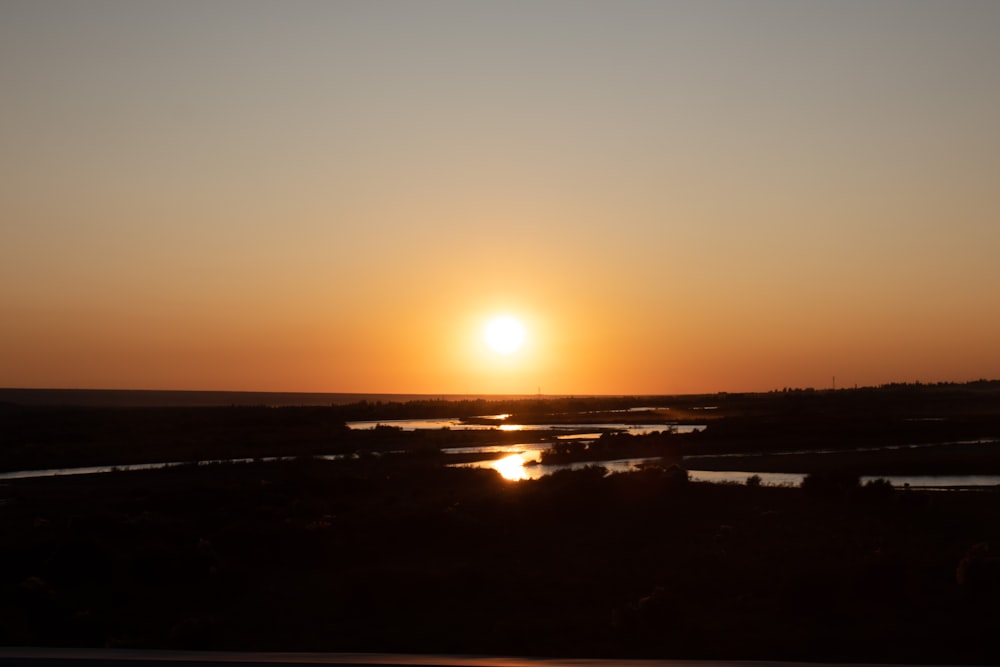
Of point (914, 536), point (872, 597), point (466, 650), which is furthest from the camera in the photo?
point (914, 536)

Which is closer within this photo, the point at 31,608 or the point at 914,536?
the point at 31,608

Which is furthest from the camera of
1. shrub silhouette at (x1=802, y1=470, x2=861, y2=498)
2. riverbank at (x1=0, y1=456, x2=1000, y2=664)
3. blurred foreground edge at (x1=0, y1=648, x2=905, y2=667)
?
shrub silhouette at (x1=802, y1=470, x2=861, y2=498)

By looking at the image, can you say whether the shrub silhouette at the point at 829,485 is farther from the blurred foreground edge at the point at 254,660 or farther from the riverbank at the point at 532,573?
the blurred foreground edge at the point at 254,660

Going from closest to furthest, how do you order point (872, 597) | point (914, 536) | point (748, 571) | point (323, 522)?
point (872, 597) < point (748, 571) < point (914, 536) < point (323, 522)

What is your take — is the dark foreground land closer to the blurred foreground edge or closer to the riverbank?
the riverbank

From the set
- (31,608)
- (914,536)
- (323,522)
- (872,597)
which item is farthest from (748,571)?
(31,608)

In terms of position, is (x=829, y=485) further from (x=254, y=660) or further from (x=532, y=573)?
(x=254, y=660)

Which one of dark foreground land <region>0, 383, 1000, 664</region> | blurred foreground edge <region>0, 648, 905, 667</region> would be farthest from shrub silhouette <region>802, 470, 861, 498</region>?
blurred foreground edge <region>0, 648, 905, 667</region>

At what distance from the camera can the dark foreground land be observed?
12.6 meters

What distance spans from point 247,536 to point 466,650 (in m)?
8.43

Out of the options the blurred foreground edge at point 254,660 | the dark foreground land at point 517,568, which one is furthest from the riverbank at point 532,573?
the blurred foreground edge at point 254,660

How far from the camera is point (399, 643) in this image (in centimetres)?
1268

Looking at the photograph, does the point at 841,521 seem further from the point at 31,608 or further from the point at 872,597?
the point at 31,608

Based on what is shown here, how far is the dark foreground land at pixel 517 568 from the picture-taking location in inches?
496
